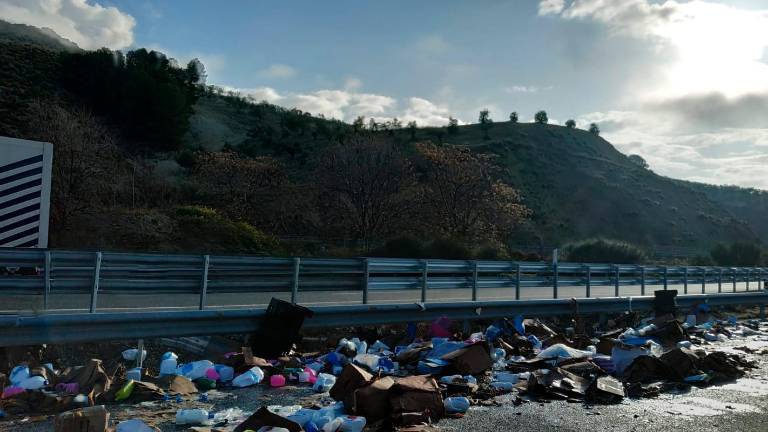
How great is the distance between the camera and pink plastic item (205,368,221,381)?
7916mm

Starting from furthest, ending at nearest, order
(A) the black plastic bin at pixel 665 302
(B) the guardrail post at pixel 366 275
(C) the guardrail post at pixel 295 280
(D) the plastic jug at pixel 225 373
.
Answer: (A) the black plastic bin at pixel 665 302
(B) the guardrail post at pixel 366 275
(C) the guardrail post at pixel 295 280
(D) the plastic jug at pixel 225 373

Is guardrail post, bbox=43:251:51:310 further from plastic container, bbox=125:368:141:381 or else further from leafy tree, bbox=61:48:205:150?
leafy tree, bbox=61:48:205:150

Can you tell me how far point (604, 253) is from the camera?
40875 mm

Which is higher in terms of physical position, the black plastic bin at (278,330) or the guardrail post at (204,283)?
the guardrail post at (204,283)

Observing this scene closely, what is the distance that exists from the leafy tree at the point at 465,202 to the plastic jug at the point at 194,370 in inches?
1128

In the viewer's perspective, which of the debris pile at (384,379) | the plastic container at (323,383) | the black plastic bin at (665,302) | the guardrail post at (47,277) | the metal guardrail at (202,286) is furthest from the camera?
the black plastic bin at (665,302)

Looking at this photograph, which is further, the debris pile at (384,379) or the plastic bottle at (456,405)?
the plastic bottle at (456,405)

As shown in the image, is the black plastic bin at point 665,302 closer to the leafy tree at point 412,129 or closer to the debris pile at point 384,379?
the debris pile at point 384,379

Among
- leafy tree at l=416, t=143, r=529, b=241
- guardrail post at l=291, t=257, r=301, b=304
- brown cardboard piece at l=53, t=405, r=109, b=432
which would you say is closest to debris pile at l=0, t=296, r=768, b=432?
brown cardboard piece at l=53, t=405, r=109, b=432

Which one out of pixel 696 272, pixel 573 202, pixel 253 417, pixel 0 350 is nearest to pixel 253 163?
pixel 696 272

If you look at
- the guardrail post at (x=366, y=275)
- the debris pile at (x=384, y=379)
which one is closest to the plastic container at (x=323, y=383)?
the debris pile at (x=384, y=379)

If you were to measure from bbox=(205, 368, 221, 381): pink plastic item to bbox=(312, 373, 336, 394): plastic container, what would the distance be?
4.05 ft

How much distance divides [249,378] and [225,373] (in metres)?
0.33

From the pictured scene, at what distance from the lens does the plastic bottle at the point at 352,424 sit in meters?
6.00
